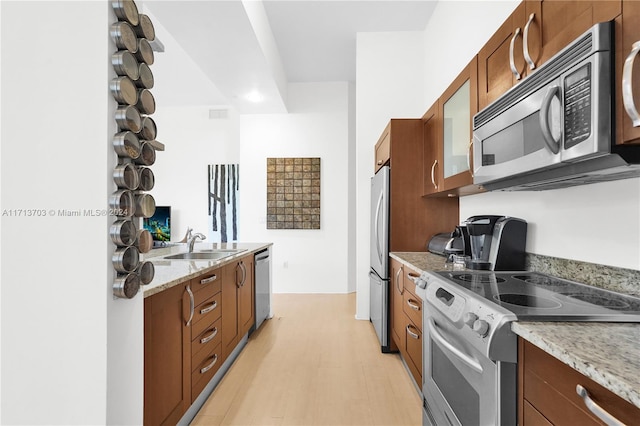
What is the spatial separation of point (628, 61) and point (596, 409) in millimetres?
807

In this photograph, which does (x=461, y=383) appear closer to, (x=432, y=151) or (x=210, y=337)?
(x=210, y=337)

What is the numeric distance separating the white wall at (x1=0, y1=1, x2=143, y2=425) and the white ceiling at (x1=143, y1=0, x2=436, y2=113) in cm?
174

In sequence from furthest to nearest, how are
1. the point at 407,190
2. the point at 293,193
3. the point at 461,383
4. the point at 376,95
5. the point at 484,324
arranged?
the point at 293,193, the point at 376,95, the point at 407,190, the point at 461,383, the point at 484,324

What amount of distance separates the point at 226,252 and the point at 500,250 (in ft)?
7.38

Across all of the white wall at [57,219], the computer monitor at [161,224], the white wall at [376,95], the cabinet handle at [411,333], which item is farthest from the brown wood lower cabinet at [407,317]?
the computer monitor at [161,224]

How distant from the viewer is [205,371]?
1985mm

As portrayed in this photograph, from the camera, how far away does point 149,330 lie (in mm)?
1375

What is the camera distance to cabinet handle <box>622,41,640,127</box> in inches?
33.3

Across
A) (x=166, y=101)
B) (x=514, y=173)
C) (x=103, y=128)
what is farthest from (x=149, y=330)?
(x=166, y=101)

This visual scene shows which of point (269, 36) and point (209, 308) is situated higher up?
point (269, 36)

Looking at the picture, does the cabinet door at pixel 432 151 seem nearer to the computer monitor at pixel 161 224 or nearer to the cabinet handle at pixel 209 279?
the cabinet handle at pixel 209 279

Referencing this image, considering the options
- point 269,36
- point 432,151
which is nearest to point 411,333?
point 432,151

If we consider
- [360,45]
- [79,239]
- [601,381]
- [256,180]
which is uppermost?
[360,45]

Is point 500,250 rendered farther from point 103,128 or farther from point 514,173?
point 103,128
